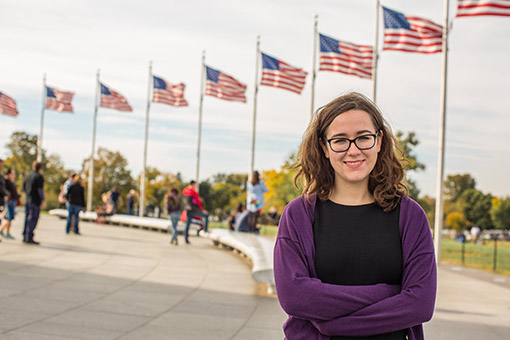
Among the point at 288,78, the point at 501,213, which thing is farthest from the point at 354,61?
the point at 501,213

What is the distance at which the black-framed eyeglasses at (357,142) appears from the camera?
231cm

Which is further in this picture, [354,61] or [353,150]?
[354,61]

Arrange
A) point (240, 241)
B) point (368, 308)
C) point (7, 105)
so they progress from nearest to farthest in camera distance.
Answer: point (368, 308), point (240, 241), point (7, 105)

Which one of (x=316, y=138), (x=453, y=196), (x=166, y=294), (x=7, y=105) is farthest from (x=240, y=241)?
(x=453, y=196)

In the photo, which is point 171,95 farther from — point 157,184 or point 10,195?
point 157,184

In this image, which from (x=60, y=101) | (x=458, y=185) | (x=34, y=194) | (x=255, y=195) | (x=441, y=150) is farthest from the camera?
(x=458, y=185)

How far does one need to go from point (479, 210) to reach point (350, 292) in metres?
111

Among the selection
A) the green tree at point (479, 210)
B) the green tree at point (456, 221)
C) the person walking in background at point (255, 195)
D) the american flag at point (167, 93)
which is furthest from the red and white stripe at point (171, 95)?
the green tree at point (479, 210)

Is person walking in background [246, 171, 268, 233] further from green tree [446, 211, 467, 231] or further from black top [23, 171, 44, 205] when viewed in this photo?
green tree [446, 211, 467, 231]

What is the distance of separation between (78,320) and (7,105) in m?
24.8

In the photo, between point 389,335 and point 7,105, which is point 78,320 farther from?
point 7,105

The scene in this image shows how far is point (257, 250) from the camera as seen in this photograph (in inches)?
412

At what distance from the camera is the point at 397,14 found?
49.3 feet

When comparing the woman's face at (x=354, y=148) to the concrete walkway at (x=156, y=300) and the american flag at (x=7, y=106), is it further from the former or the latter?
the american flag at (x=7, y=106)
